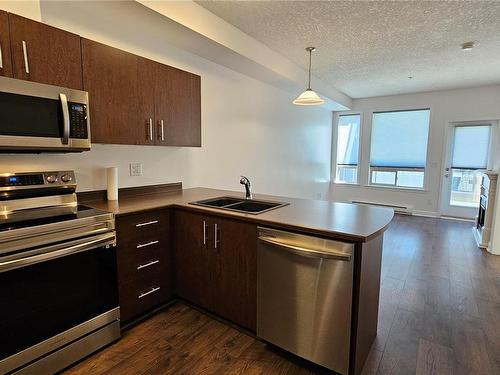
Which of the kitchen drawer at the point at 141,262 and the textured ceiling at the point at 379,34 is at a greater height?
the textured ceiling at the point at 379,34

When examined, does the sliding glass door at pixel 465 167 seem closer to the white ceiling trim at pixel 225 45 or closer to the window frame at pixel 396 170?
the window frame at pixel 396 170

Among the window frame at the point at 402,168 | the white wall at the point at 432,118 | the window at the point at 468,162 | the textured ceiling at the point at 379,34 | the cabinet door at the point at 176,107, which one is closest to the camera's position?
the cabinet door at the point at 176,107

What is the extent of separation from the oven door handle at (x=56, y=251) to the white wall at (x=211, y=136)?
28.5 inches

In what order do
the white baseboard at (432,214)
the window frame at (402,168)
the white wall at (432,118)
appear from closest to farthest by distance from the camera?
the white wall at (432,118), the white baseboard at (432,214), the window frame at (402,168)

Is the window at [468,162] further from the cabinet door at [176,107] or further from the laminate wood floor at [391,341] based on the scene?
the cabinet door at [176,107]

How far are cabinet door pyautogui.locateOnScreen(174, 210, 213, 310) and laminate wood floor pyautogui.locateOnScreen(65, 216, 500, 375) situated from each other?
18 centimetres

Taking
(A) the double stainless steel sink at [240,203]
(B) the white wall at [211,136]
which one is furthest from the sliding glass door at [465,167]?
(A) the double stainless steel sink at [240,203]

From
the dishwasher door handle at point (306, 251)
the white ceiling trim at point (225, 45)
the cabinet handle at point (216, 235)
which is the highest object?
the white ceiling trim at point (225, 45)

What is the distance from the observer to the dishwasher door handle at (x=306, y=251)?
4.88ft

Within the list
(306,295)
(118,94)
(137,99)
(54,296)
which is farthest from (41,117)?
(306,295)

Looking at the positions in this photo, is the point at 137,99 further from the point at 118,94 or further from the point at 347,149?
the point at 347,149

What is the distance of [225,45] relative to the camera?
9.39ft

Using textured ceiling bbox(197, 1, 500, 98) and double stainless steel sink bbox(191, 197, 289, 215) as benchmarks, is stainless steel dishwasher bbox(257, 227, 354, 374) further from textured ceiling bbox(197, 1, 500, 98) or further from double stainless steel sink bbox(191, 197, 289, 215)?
textured ceiling bbox(197, 1, 500, 98)

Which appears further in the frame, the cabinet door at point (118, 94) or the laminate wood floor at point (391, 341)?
the cabinet door at point (118, 94)
